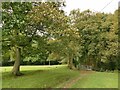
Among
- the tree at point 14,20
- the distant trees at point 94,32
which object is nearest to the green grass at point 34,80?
the tree at point 14,20

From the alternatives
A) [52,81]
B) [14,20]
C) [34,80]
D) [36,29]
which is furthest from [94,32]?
[14,20]

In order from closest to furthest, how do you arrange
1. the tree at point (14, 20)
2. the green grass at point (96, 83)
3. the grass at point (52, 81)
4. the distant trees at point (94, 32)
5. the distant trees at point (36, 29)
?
the green grass at point (96, 83), the grass at point (52, 81), the tree at point (14, 20), the distant trees at point (36, 29), the distant trees at point (94, 32)

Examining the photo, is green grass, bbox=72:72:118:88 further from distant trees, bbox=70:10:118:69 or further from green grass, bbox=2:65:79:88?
distant trees, bbox=70:10:118:69

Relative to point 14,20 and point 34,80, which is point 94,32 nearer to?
point 34,80

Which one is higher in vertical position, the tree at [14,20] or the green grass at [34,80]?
the tree at [14,20]

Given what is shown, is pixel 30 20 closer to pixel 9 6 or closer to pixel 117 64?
pixel 9 6

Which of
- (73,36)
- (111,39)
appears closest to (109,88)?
(73,36)

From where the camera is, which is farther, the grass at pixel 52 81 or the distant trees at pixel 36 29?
the distant trees at pixel 36 29

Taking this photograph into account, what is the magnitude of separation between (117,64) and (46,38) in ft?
50.5

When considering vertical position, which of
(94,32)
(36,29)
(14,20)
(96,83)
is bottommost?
(96,83)

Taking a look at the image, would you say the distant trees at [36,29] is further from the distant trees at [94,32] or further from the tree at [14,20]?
the distant trees at [94,32]

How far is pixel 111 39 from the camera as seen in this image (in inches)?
1107

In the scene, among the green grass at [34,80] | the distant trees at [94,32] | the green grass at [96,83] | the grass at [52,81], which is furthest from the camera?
the distant trees at [94,32]

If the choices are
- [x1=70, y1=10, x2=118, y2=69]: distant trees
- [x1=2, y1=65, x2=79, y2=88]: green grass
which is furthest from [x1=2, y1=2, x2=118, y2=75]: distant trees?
[x1=70, y1=10, x2=118, y2=69]: distant trees
